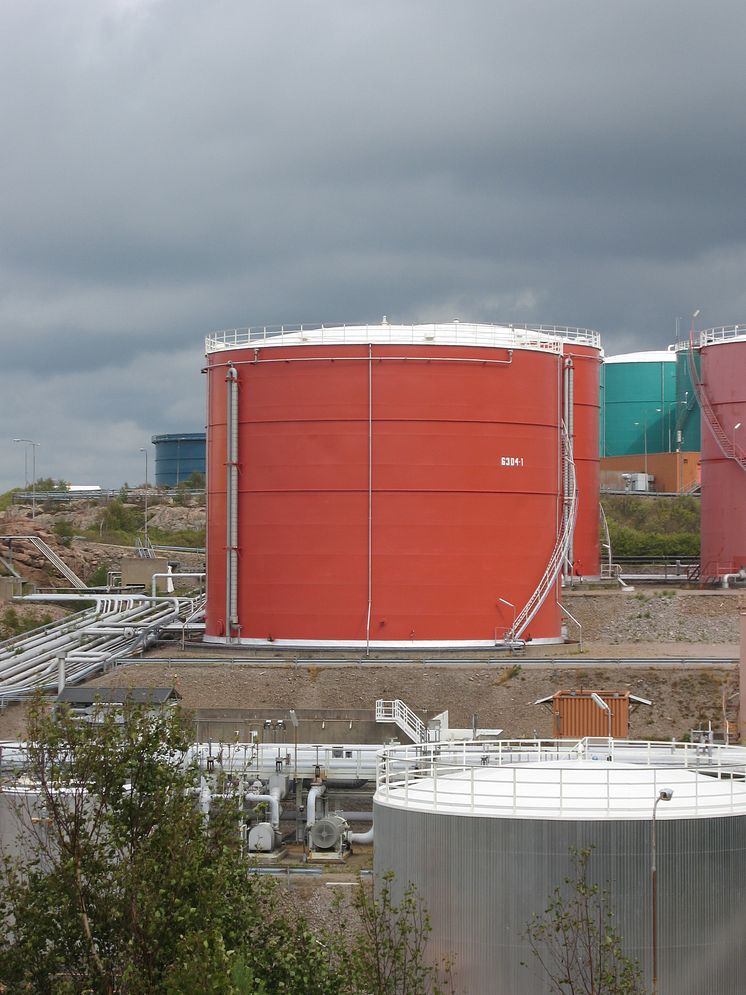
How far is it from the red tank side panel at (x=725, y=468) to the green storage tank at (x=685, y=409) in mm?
26518

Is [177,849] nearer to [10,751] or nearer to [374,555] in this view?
[10,751]

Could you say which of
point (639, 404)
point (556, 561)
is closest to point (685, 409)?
point (639, 404)

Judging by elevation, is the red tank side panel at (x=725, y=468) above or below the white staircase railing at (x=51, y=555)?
above

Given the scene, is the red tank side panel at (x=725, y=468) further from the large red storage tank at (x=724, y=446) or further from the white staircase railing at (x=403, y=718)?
the white staircase railing at (x=403, y=718)

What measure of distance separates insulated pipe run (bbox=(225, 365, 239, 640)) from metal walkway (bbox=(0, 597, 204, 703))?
11.7ft

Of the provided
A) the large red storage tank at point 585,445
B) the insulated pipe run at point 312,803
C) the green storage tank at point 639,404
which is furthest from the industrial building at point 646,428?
the insulated pipe run at point 312,803

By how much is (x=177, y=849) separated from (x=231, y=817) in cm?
123

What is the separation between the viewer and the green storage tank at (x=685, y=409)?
291ft

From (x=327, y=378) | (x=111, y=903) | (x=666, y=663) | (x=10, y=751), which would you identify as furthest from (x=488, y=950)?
(x=327, y=378)

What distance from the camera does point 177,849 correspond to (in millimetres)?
17469

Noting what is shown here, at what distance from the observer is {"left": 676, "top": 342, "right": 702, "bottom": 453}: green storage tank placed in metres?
88.7

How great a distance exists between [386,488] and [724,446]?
17049mm

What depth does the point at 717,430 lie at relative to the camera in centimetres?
5881

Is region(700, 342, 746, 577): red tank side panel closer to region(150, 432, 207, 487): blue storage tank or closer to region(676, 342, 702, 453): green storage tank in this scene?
region(676, 342, 702, 453): green storage tank
